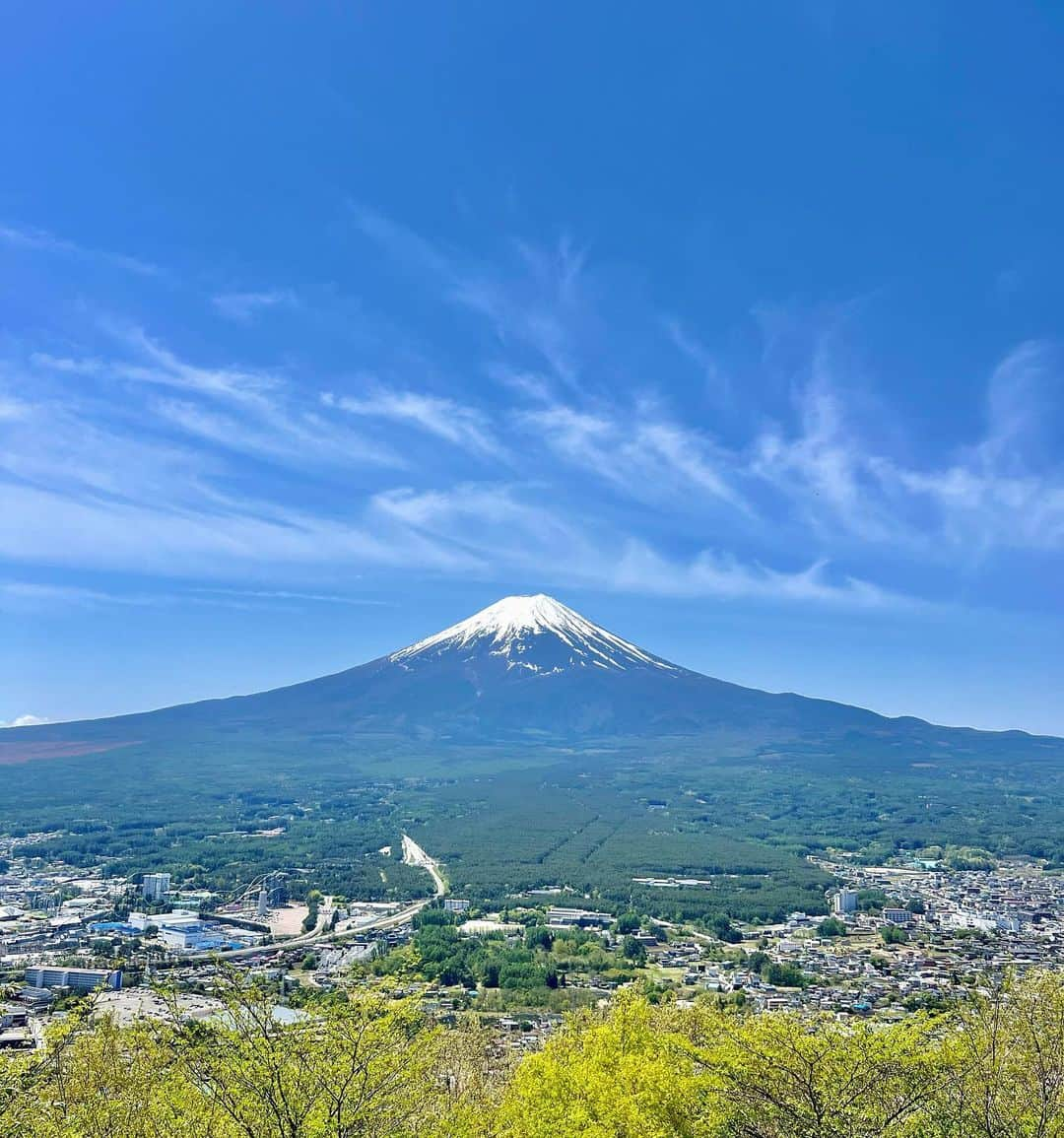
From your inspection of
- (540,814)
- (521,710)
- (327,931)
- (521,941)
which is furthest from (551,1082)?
(521,710)

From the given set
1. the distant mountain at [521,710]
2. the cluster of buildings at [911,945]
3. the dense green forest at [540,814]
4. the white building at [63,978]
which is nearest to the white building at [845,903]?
the cluster of buildings at [911,945]

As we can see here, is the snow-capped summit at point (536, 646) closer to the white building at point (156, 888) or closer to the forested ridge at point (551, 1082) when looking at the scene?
the white building at point (156, 888)

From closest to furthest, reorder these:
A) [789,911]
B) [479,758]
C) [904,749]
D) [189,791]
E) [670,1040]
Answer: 1. [670,1040]
2. [789,911]
3. [189,791]
4. [479,758]
5. [904,749]

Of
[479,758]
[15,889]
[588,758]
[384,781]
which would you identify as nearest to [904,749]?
[588,758]

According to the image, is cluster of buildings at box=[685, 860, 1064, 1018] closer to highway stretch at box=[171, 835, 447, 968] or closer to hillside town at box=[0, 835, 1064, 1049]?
hillside town at box=[0, 835, 1064, 1049]

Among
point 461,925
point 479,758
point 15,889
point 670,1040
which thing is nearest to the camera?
point 670,1040

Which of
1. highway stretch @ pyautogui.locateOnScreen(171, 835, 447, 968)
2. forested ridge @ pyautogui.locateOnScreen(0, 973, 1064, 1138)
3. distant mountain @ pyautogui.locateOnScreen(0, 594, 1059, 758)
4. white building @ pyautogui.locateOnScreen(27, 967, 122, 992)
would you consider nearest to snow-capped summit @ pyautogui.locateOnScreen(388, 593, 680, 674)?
distant mountain @ pyautogui.locateOnScreen(0, 594, 1059, 758)

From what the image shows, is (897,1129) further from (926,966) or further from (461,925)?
(461,925)
